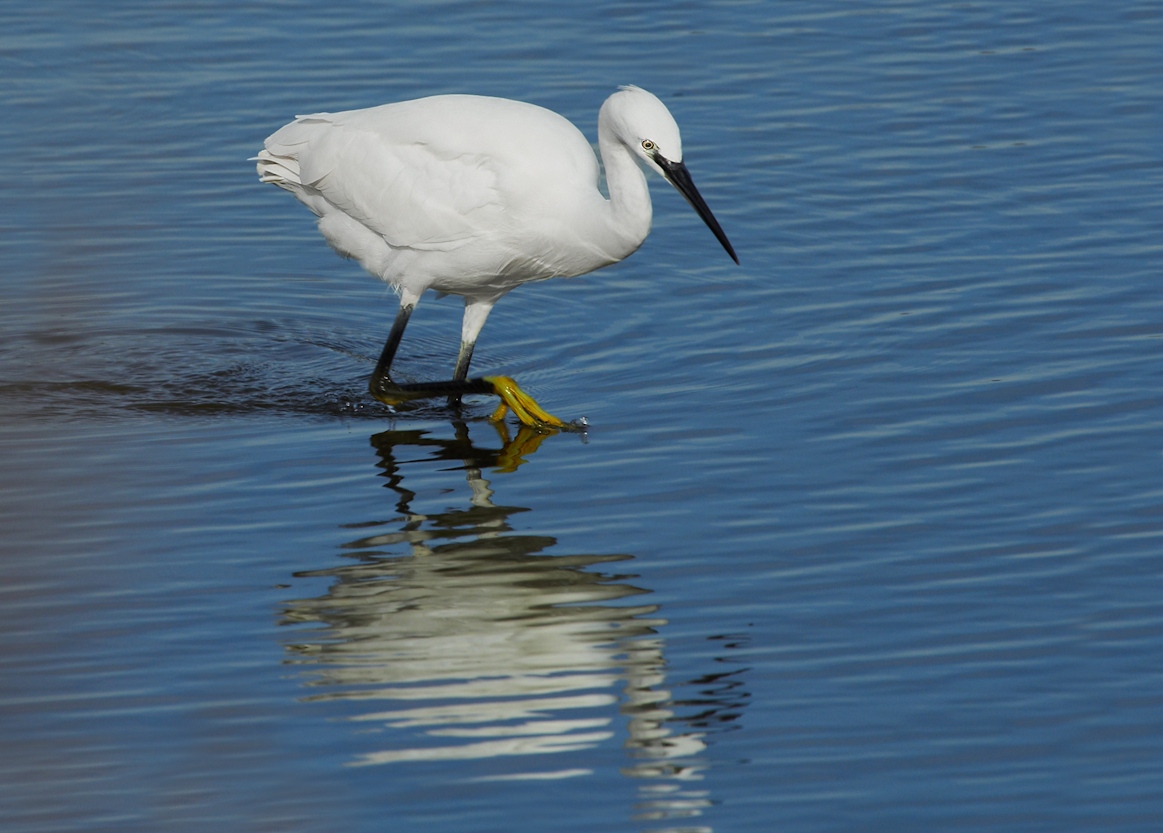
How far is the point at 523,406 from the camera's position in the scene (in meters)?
8.30

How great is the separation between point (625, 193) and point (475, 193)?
712 millimetres

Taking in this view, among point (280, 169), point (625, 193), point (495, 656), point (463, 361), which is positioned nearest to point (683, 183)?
point (625, 193)

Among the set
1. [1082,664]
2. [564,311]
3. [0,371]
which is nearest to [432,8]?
[564,311]

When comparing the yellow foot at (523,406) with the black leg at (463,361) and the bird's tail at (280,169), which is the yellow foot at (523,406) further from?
the bird's tail at (280,169)

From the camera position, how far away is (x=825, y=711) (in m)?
5.51

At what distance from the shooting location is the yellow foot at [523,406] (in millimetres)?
8281

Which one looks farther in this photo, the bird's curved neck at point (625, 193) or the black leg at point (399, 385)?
the black leg at point (399, 385)

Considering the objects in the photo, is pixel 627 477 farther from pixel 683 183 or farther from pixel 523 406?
pixel 683 183

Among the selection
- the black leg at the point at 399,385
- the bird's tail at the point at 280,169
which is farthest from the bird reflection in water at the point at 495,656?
the bird's tail at the point at 280,169

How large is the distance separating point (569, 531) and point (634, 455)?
0.87 m

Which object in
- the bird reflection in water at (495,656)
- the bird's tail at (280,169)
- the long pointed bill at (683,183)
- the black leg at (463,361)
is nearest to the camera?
the bird reflection in water at (495,656)

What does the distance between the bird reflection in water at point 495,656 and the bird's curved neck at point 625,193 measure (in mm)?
1418

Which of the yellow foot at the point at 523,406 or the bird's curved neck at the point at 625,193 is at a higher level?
the bird's curved neck at the point at 625,193

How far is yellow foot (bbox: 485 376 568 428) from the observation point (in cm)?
→ 828
